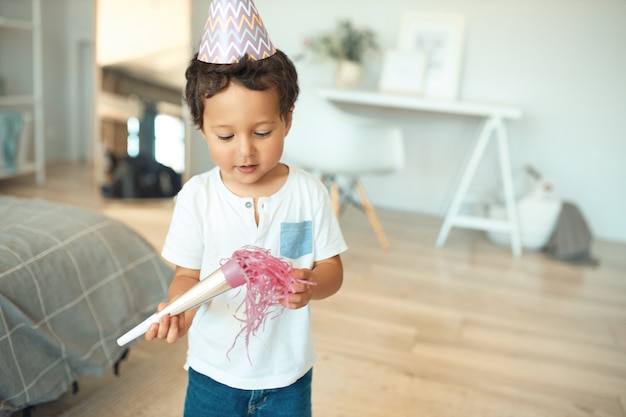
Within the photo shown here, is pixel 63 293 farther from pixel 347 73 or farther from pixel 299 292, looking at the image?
pixel 347 73

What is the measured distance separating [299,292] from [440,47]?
3.15 meters

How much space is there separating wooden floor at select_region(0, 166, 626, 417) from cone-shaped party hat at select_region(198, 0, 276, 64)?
3.39ft

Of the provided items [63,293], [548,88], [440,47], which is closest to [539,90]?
[548,88]

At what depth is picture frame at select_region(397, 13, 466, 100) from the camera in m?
3.66

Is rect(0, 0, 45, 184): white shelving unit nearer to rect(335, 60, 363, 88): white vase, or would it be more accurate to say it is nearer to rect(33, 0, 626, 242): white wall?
rect(33, 0, 626, 242): white wall

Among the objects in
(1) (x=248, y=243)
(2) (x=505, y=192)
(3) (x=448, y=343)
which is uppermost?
(1) (x=248, y=243)

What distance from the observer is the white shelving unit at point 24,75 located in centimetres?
376

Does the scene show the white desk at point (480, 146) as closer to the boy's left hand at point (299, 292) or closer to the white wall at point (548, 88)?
the white wall at point (548, 88)

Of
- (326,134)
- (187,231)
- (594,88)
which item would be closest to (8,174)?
(326,134)

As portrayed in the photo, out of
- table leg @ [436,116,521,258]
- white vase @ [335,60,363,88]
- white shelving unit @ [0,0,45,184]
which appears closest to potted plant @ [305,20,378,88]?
white vase @ [335,60,363,88]

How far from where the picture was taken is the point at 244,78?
2.93 feet

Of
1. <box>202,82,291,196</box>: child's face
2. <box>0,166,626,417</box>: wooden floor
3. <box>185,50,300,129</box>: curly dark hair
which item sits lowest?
<box>0,166,626,417</box>: wooden floor

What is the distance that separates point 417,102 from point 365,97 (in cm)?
29

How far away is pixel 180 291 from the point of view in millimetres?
994
